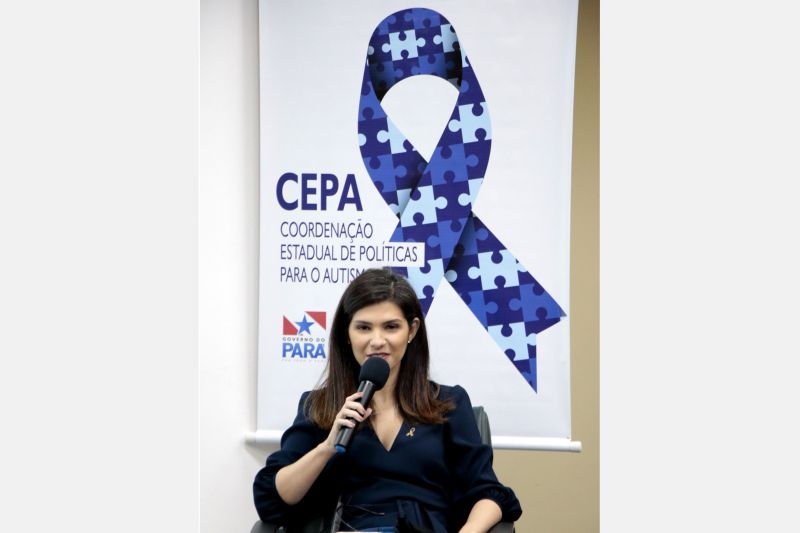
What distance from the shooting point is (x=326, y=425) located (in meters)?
2.67

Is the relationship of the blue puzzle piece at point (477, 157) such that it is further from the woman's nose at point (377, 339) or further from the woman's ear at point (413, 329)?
the woman's nose at point (377, 339)

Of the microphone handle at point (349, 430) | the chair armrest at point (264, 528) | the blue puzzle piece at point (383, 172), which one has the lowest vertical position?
the chair armrest at point (264, 528)

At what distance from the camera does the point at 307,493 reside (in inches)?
104

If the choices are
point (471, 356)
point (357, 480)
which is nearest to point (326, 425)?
point (357, 480)

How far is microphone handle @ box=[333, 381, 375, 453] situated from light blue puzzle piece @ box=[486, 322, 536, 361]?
4.17 ft

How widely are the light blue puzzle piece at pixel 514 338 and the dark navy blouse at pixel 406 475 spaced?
0.88 m

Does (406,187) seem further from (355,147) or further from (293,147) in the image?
(293,147)

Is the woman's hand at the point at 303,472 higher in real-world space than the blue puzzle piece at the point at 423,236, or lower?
lower

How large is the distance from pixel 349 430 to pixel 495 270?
1.43 m

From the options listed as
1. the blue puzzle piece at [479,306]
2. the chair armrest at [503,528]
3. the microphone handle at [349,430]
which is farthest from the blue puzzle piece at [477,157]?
the chair armrest at [503,528]
